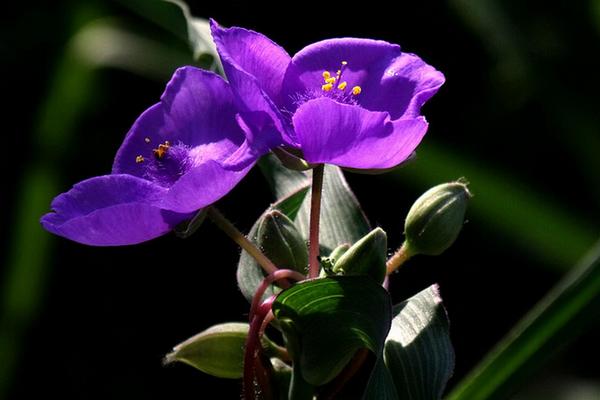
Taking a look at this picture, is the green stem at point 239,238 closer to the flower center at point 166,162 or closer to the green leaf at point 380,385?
the flower center at point 166,162

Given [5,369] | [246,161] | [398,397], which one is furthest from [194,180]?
[5,369]

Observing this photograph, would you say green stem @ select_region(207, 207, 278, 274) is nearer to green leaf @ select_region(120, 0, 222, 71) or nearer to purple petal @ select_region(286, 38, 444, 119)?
purple petal @ select_region(286, 38, 444, 119)

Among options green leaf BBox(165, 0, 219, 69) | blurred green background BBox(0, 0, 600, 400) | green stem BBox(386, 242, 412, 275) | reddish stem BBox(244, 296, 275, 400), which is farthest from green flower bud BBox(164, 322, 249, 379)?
blurred green background BBox(0, 0, 600, 400)

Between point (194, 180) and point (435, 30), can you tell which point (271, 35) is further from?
point (194, 180)

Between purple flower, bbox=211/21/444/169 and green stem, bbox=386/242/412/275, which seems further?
green stem, bbox=386/242/412/275

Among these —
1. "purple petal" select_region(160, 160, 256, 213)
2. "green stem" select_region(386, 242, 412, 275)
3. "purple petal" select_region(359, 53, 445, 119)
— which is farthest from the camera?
"green stem" select_region(386, 242, 412, 275)

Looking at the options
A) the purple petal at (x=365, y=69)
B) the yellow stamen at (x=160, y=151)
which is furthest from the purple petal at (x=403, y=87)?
the yellow stamen at (x=160, y=151)

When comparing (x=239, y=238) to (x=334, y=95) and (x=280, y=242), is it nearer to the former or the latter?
(x=280, y=242)
